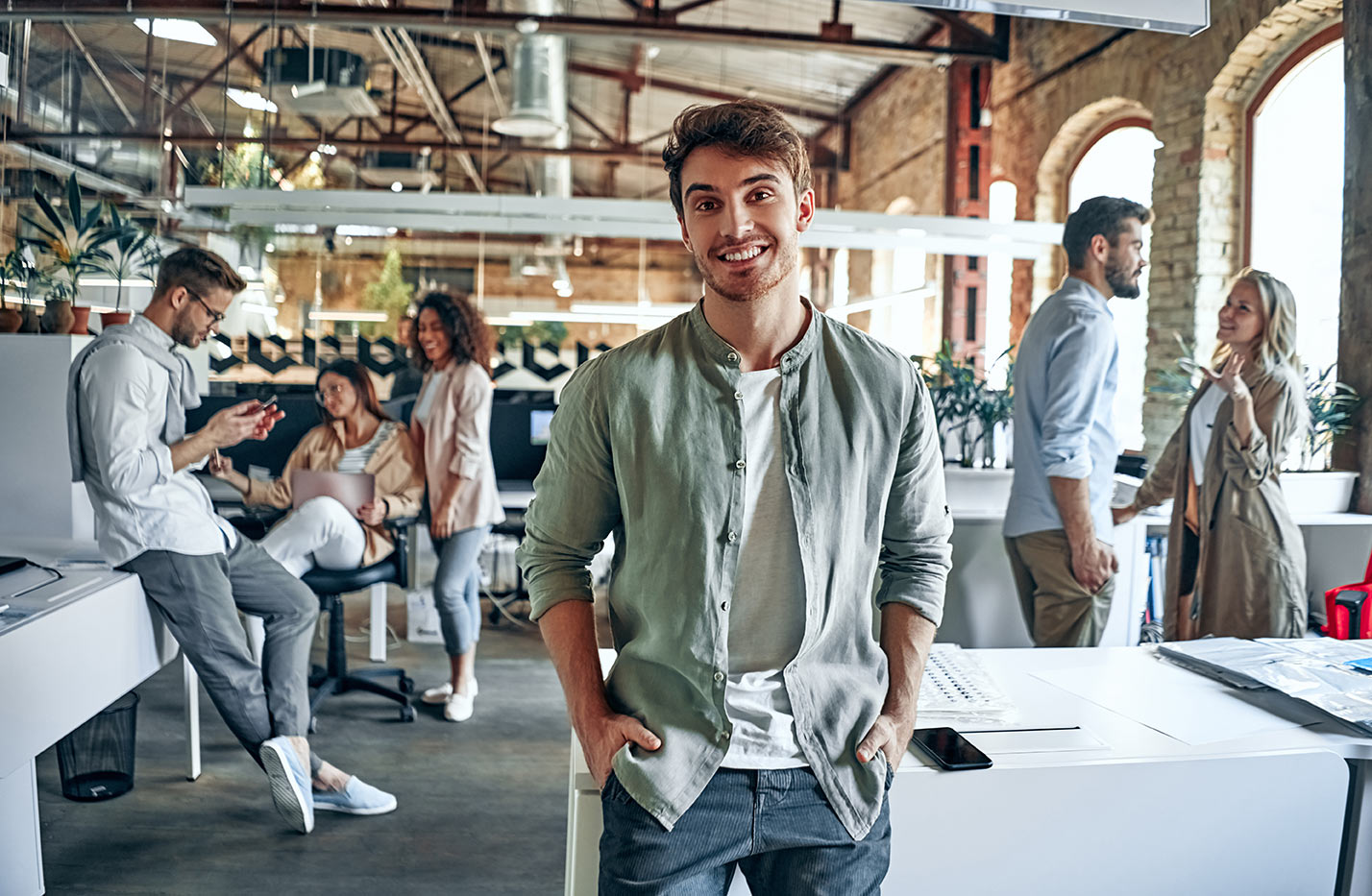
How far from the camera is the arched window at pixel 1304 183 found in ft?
17.5

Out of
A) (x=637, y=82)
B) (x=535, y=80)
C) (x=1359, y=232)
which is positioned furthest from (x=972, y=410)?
(x=637, y=82)

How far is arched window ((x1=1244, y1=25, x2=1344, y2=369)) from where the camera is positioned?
5.34 meters

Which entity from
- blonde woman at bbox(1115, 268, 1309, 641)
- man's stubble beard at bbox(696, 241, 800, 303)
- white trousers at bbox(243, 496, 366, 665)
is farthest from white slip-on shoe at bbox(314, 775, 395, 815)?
blonde woman at bbox(1115, 268, 1309, 641)

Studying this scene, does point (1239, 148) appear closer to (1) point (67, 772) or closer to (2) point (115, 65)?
(1) point (67, 772)

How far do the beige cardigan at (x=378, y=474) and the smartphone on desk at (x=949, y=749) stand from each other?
2.64 meters

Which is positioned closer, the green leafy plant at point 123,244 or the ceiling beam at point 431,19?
the green leafy plant at point 123,244

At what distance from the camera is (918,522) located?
4.57 ft

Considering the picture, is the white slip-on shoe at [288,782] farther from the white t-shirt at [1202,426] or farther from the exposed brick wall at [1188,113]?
the exposed brick wall at [1188,113]

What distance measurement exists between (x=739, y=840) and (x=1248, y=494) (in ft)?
7.81

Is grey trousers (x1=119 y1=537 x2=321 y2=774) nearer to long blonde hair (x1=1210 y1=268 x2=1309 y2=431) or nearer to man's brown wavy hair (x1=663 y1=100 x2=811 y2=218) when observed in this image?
man's brown wavy hair (x1=663 y1=100 x2=811 y2=218)

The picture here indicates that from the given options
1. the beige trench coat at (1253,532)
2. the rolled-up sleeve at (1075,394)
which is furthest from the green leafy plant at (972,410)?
the rolled-up sleeve at (1075,394)

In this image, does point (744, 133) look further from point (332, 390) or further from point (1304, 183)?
point (1304, 183)

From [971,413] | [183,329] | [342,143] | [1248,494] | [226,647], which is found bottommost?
[226,647]

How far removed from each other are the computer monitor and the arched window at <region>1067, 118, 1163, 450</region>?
3868mm
